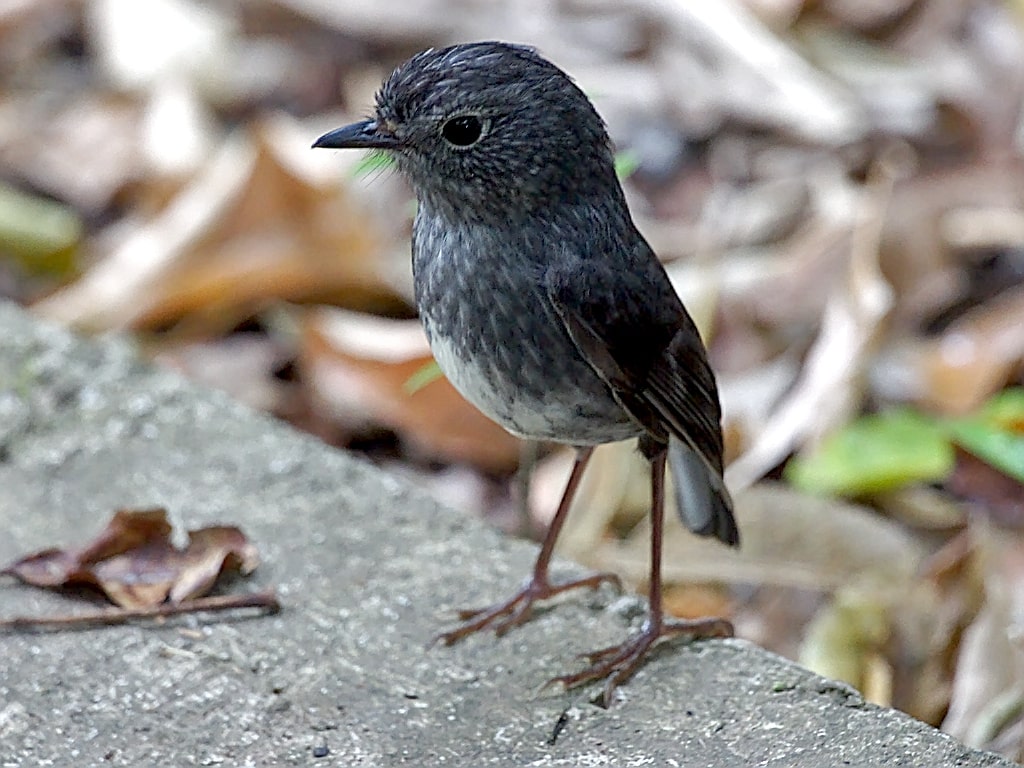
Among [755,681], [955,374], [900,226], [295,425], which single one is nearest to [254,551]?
[755,681]

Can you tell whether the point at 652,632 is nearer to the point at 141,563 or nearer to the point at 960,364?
the point at 141,563

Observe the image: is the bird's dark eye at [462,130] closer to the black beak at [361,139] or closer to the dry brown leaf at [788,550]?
the black beak at [361,139]

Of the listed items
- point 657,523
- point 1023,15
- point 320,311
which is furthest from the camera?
point 1023,15

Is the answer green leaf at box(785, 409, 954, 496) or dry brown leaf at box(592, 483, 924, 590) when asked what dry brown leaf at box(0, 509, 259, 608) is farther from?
green leaf at box(785, 409, 954, 496)

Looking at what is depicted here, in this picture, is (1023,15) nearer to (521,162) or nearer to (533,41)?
(533,41)

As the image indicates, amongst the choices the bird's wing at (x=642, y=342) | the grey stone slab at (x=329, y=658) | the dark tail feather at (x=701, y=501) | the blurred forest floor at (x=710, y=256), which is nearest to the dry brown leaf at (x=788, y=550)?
the blurred forest floor at (x=710, y=256)

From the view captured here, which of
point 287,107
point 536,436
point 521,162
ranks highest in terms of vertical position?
point 521,162
